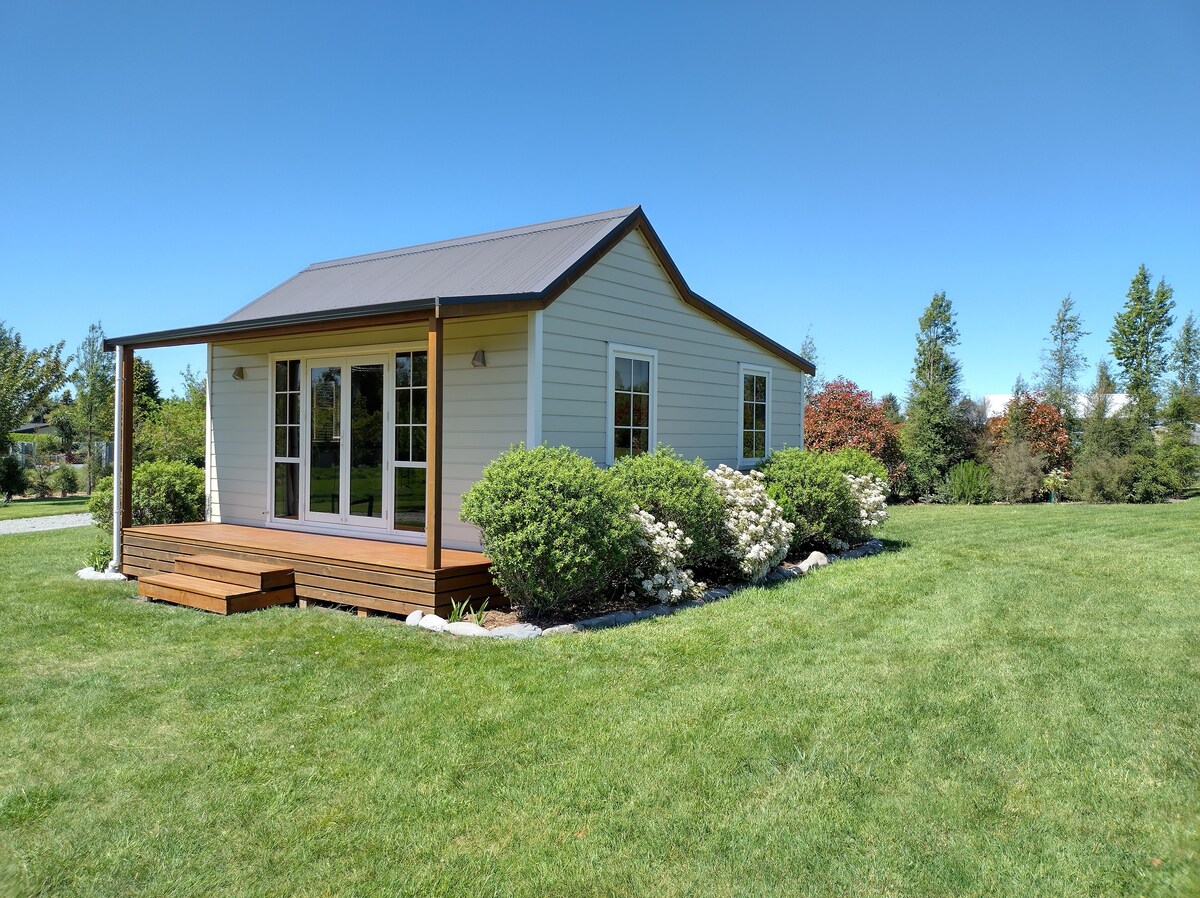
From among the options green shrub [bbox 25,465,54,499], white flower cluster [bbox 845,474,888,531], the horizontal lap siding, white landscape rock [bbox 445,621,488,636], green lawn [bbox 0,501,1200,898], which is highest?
the horizontal lap siding

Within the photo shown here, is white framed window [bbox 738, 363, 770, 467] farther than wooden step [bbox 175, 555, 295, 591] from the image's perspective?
Yes

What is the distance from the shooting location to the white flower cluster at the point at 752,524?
7418mm

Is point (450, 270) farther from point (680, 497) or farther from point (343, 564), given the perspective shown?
point (680, 497)

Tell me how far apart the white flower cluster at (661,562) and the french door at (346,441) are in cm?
320

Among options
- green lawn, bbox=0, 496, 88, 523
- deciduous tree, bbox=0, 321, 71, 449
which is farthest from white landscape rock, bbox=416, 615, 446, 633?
deciduous tree, bbox=0, 321, 71, 449

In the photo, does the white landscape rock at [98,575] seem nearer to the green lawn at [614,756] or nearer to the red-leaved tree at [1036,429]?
the green lawn at [614,756]

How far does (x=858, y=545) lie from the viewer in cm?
1002

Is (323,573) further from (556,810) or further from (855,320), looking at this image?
(855,320)

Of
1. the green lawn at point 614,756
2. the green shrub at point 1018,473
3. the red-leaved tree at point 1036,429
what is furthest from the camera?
the red-leaved tree at point 1036,429

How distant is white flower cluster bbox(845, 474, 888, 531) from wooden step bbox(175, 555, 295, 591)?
6.77m

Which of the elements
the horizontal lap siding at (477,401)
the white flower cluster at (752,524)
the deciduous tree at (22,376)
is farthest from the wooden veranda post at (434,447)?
the deciduous tree at (22,376)

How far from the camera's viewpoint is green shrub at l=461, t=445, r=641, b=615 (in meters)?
5.74

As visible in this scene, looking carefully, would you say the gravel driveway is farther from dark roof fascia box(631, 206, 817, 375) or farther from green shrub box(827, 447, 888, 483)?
green shrub box(827, 447, 888, 483)

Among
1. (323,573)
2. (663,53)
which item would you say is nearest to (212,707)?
(323,573)
